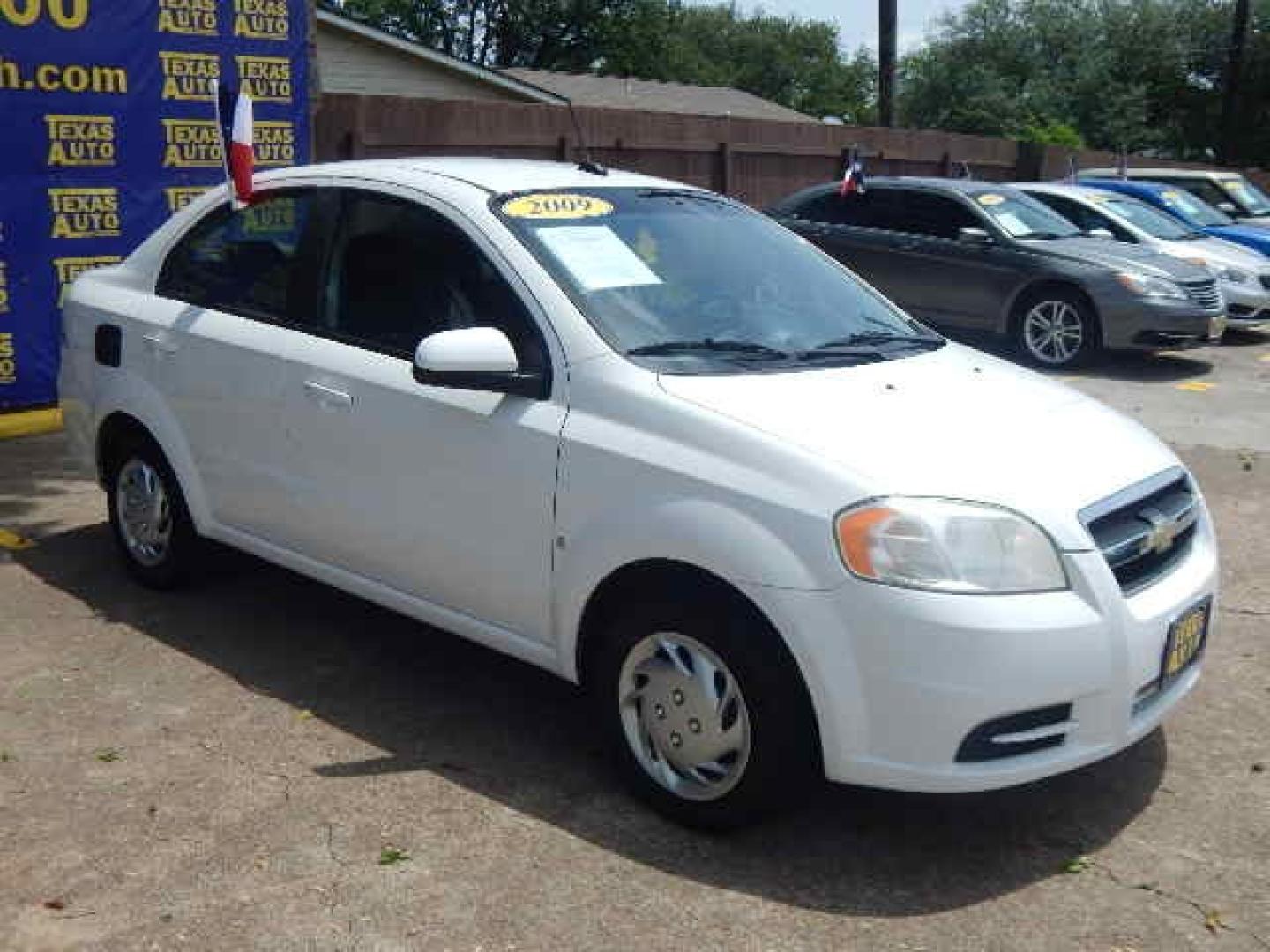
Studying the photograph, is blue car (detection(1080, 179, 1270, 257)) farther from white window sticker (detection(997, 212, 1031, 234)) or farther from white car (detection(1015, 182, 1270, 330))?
white window sticker (detection(997, 212, 1031, 234))

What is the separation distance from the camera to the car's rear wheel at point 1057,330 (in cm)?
1198

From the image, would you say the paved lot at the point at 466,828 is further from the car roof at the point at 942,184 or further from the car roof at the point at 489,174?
the car roof at the point at 942,184

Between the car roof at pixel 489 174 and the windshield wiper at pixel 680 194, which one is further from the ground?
the car roof at pixel 489 174

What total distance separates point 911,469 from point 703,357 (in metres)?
0.81

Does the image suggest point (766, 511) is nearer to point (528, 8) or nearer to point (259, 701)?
point (259, 701)

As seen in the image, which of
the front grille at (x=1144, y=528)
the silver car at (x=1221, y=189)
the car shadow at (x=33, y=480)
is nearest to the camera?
the front grille at (x=1144, y=528)

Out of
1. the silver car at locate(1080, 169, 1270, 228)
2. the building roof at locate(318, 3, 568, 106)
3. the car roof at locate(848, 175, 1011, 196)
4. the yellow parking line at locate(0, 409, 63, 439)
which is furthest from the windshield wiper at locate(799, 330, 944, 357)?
the building roof at locate(318, 3, 568, 106)

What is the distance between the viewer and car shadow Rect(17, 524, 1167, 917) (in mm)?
3613

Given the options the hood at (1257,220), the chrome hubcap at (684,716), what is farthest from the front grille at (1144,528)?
the hood at (1257,220)

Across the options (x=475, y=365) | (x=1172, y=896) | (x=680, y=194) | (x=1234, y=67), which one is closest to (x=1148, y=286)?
(x=680, y=194)

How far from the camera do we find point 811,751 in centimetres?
354

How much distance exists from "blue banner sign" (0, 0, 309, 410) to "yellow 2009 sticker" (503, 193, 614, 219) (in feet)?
18.1

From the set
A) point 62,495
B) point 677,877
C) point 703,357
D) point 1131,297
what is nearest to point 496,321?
point 703,357

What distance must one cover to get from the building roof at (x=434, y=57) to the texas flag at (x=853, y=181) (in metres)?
9.96
